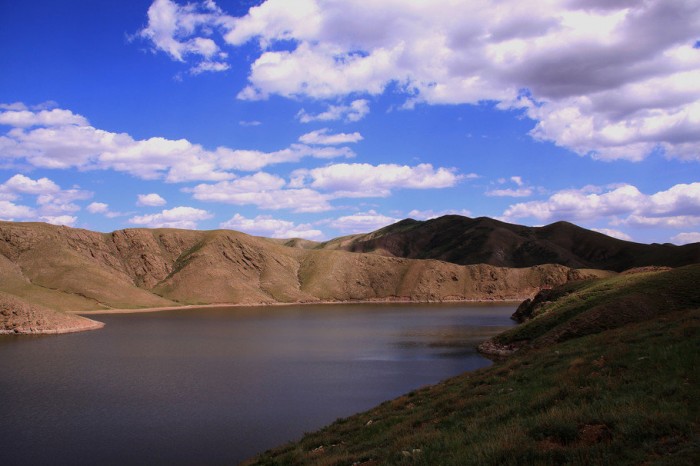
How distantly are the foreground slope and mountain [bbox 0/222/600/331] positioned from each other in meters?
112

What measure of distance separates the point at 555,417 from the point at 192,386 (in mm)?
33290

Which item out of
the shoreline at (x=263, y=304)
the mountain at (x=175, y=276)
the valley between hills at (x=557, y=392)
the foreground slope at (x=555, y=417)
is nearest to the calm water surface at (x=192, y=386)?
the valley between hills at (x=557, y=392)

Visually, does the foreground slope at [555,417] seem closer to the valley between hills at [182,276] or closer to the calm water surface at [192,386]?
the calm water surface at [192,386]

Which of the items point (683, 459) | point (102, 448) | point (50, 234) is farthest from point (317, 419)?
point (50, 234)

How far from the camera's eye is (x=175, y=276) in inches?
6663

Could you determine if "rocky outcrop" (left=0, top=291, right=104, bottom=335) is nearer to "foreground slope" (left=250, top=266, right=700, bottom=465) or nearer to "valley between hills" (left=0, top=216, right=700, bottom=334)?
"valley between hills" (left=0, top=216, right=700, bottom=334)

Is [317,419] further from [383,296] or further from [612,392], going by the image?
[383,296]

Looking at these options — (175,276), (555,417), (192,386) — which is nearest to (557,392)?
(555,417)

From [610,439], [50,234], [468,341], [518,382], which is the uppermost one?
[50,234]

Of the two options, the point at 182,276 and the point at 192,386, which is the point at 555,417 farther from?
the point at 182,276

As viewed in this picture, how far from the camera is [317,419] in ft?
94.6

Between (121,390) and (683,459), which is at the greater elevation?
(683,459)

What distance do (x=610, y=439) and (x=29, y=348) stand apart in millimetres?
69228

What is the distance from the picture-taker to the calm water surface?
25219 millimetres
